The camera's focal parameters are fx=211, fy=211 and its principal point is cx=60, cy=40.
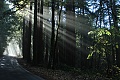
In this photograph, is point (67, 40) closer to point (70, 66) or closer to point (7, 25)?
point (70, 66)

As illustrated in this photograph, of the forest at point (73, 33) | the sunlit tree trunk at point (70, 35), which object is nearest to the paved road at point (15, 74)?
the forest at point (73, 33)

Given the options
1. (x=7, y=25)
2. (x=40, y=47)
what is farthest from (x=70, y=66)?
(x=7, y=25)

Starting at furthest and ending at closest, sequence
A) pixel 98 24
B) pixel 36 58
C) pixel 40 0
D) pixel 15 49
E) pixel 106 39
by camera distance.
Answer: pixel 15 49
pixel 98 24
pixel 40 0
pixel 36 58
pixel 106 39

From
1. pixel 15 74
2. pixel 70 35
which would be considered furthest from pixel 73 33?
pixel 15 74

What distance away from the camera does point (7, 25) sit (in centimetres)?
4938

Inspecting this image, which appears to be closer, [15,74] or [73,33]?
[15,74]

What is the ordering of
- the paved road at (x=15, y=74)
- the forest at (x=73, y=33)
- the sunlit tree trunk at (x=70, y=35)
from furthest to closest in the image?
1. the sunlit tree trunk at (x=70, y=35)
2. the forest at (x=73, y=33)
3. the paved road at (x=15, y=74)

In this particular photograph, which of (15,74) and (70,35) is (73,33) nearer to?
(70,35)

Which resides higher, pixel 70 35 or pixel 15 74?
pixel 70 35

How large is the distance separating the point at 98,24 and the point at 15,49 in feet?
370

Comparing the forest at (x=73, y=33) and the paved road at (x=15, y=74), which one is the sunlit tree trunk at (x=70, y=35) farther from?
the paved road at (x=15, y=74)

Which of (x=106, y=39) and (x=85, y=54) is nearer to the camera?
(x=106, y=39)

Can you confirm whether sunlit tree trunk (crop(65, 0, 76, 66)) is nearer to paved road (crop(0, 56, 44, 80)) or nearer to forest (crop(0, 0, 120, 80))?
forest (crop(0, 0, 120, 80))

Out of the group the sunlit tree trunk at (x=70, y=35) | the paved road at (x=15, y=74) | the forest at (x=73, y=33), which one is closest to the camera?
the paved road at (x=15, y=74)
